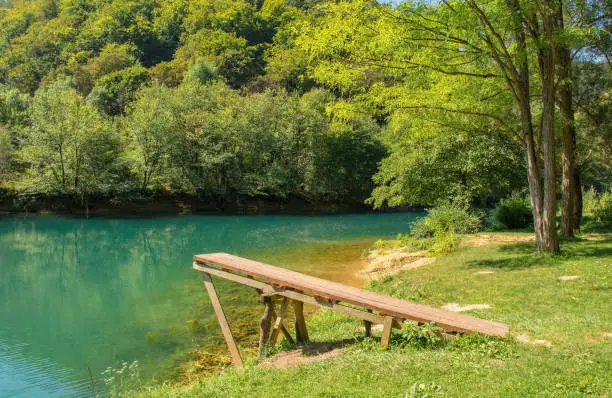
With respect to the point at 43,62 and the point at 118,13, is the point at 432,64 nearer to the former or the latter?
the point at 43,62

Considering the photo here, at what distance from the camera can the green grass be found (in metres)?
4.41

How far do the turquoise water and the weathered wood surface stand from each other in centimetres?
276

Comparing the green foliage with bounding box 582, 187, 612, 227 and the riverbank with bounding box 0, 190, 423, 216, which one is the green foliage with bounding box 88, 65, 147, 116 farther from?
the green foliage with bounding box 582, 187, 612, 227

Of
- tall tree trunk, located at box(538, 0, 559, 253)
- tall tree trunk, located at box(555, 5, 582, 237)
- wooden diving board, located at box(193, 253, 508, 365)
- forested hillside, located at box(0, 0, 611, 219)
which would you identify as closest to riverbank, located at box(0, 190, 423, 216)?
forested hillside, located at box(0, 0, 611, 219)

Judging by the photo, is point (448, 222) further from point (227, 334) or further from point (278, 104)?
point (278, 104)

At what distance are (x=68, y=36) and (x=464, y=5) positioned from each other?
9096 centimetres

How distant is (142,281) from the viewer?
16344 mm

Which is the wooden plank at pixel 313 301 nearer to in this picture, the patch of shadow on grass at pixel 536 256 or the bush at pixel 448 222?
the patch of shadow on grass at pixel 536 256

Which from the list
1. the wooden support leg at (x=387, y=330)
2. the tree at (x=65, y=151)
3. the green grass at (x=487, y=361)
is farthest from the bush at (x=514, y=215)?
the tree at (x=65, y=151)

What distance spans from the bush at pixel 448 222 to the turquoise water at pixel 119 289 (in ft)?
10.7

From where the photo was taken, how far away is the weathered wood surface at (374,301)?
570cm

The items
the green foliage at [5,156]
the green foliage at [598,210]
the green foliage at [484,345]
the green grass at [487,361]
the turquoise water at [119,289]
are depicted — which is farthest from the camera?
the green foliage at [5,156]

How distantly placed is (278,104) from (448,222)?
1172 inches

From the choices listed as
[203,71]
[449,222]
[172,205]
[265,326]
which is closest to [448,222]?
[449,222]
